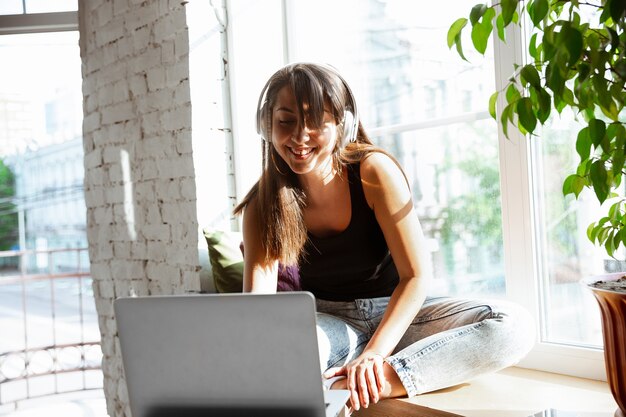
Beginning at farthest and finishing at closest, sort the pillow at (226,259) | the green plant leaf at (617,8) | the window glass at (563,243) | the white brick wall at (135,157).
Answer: the white brick wall at (135,157)
the pillow at (226,259)
the window glass at (563,243)
the green plant leaf at (617,8)

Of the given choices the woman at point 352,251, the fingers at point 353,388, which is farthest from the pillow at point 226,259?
the fingers at point 353,388

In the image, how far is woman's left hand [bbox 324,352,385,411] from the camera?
4.08 feet

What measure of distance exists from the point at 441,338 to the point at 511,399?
0.25 meters

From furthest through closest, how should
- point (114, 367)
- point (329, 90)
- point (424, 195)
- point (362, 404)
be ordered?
point (114, 367) → point (424, 195) → point (329, 90) → point (362, 404)

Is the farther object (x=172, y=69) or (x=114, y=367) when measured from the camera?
(x=114, y=367)

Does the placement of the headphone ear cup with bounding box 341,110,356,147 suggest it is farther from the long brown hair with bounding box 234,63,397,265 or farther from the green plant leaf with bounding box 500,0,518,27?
the green plant leaf with bounding box 500,0,518,27

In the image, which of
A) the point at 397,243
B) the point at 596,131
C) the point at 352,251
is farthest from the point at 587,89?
the point at 352,251

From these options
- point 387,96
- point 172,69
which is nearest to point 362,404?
point 387,96

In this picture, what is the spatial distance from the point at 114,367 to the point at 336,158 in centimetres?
201

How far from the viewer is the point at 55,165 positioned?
3.81m

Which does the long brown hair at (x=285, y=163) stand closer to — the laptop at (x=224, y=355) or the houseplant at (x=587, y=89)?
the houseplant at (x=587, y=89)

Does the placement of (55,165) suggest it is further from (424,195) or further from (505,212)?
(505,212)

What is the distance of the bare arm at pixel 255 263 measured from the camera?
1890mm

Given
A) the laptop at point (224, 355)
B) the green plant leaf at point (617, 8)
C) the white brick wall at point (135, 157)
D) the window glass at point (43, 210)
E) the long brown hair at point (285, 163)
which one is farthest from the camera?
the window glass at point (43, 210)
